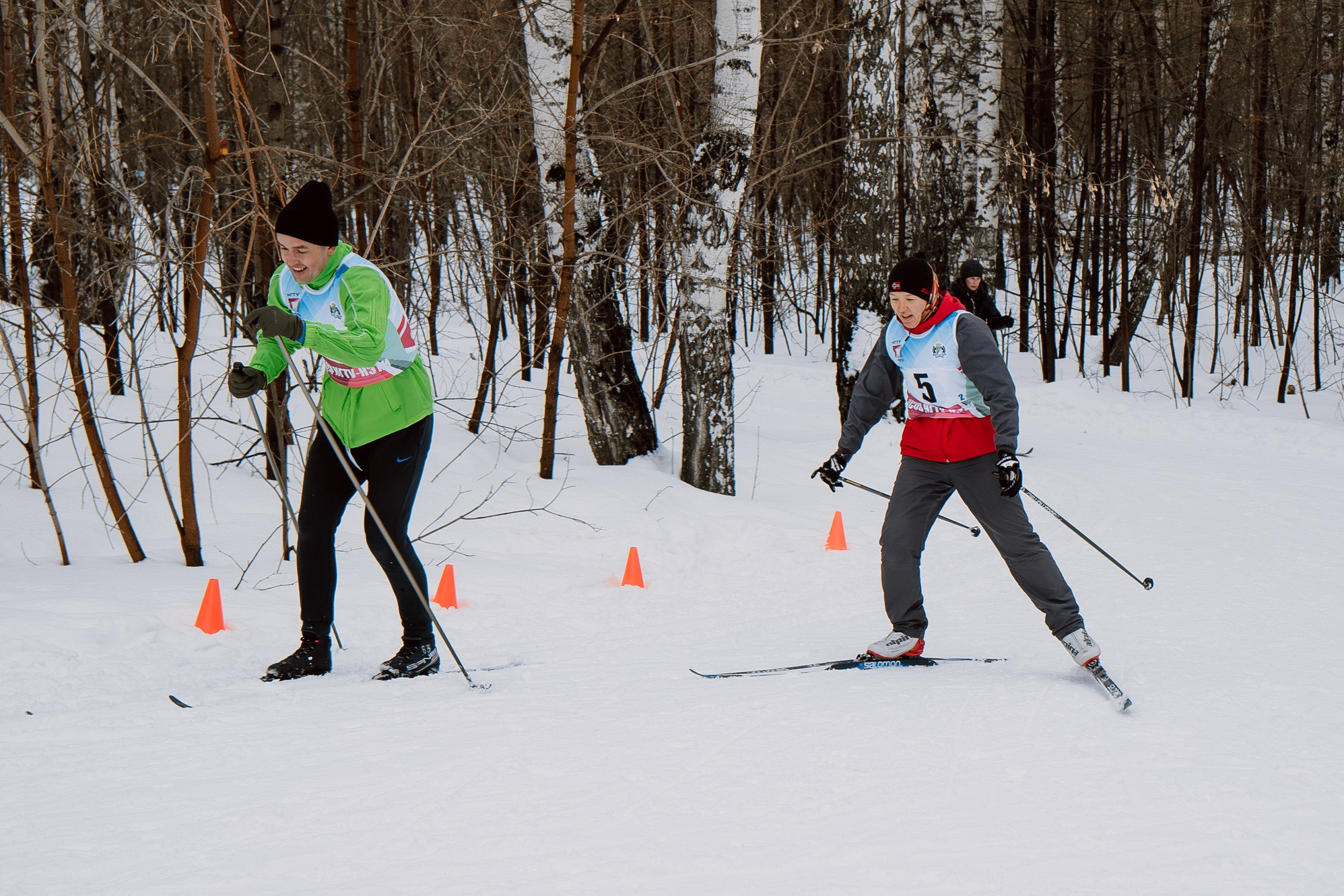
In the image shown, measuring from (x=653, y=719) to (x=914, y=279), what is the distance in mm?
2080

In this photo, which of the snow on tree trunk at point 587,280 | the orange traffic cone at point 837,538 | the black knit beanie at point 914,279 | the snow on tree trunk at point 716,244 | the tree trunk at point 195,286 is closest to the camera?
the black knit beanie at point 914,279

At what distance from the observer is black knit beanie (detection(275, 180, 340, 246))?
390 cm

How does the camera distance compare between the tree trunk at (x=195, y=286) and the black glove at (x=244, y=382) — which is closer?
the black glove at (x=244, y=382)

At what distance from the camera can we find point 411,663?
4383 millimetres

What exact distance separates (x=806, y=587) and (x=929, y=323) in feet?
8.72

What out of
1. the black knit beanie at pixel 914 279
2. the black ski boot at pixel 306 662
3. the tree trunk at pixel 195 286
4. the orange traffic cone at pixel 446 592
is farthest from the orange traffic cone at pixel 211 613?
the black knit beanie at pixel 914 279

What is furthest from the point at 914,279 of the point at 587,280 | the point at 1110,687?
the point at 587,280

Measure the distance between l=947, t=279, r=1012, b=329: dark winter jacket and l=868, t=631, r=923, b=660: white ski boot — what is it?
6588 mm

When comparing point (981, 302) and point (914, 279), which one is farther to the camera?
point (981, 302)

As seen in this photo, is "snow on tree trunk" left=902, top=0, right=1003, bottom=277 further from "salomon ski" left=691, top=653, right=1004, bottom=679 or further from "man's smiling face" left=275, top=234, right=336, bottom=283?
"man's smiling face" left=275, top=234, right=336, bottom=283

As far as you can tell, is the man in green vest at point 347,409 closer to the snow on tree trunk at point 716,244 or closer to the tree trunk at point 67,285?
the tree trunk at point 67,285

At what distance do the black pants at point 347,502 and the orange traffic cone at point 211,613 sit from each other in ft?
2.43

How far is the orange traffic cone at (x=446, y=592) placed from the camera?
565 cm

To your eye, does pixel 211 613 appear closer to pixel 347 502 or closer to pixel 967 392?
pixel 347 502
